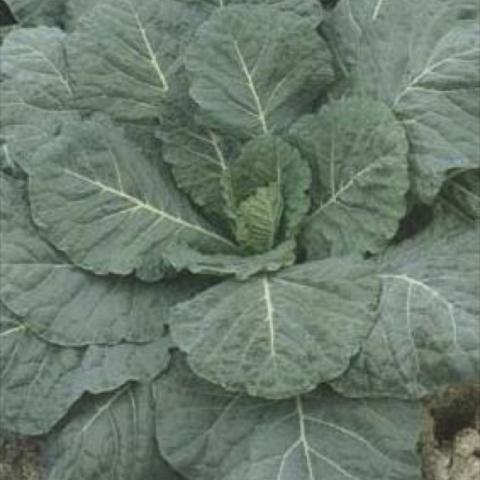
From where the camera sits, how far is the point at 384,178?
1550 mm

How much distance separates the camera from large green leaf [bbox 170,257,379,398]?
145 cm

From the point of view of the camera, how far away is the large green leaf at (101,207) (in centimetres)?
160

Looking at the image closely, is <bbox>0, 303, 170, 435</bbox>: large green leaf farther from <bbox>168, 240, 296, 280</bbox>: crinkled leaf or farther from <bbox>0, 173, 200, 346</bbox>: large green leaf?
<bbox>168, 240, 296, 280</bbox>: crinkled leaf

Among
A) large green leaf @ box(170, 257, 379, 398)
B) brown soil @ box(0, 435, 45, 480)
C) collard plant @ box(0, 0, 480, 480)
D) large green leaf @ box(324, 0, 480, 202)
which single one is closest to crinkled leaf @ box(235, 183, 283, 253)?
collard plant @ box(0, 0, 480, 480)

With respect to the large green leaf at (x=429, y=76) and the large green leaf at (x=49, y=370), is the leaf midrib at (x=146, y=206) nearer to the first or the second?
the large green leaf at (x=49, y=370)

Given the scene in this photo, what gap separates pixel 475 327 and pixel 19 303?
2.19 ft

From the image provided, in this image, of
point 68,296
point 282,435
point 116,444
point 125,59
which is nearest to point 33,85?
point 125,59

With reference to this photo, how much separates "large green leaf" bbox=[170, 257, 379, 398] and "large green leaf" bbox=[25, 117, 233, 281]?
14 cm

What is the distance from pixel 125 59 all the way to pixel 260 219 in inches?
14.0

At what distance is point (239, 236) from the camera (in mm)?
1654

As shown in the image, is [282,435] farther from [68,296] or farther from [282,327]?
[68,296]

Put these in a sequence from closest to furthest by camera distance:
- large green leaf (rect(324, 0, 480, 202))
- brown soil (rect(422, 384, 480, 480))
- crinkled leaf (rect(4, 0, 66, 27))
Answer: large green leaf (rect(324, 0, 480, 202)) → brown soil (rect(422, 384, 480, 480)) → crinkled leaf (rect(4, 0, 66, 27))

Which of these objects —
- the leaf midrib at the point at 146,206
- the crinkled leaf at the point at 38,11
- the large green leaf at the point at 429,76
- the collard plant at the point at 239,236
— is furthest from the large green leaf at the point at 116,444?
the crinkled leaf at the point at 38,11

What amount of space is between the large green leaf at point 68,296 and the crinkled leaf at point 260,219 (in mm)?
115
